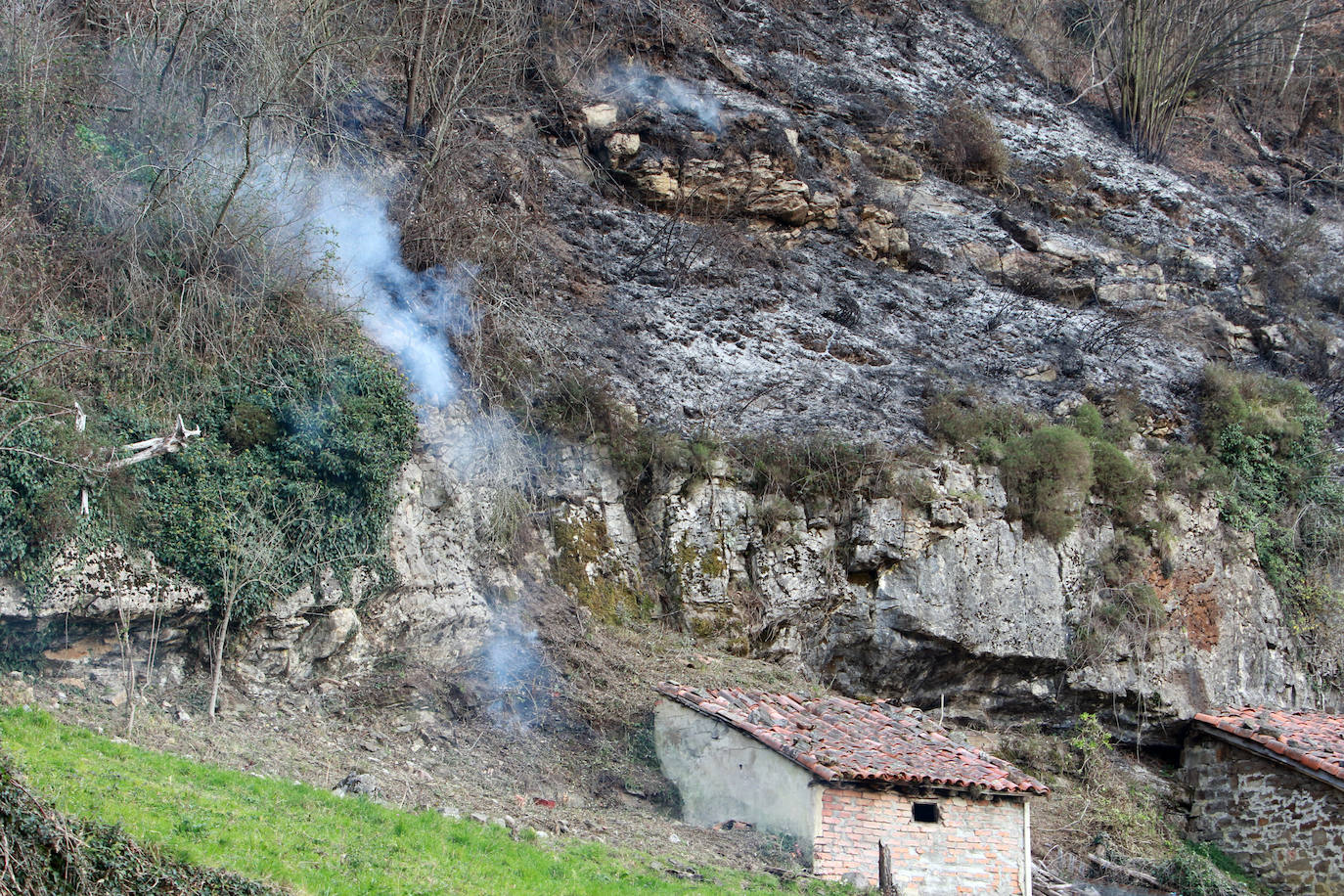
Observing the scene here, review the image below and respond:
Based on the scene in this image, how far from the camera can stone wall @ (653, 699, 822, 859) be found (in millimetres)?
11312

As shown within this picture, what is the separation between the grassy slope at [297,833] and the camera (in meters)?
7.55

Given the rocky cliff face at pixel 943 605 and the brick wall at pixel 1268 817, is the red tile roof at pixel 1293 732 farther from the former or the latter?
the rocky cliff face at pixel 943 605

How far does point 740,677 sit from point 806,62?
1478cm

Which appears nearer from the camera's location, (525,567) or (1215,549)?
(525,567)

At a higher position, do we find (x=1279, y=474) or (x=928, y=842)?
(x=1279, y=474)

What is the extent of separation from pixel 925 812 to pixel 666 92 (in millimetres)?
14285

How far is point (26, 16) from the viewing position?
1320cm

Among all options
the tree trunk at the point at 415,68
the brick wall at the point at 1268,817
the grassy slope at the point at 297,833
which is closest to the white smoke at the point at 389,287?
the tree trunk at the point at 415,68

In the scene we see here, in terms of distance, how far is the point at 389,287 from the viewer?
1501cm

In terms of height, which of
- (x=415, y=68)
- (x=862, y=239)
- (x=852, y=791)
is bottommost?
(x=852, y=791)

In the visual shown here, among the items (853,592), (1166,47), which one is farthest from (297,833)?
(1166,47)

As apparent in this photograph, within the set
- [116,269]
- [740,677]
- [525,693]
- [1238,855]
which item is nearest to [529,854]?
[525,693]

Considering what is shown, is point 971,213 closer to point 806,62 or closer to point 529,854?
point 806,62

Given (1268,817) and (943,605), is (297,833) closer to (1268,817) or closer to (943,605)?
(943,605)
